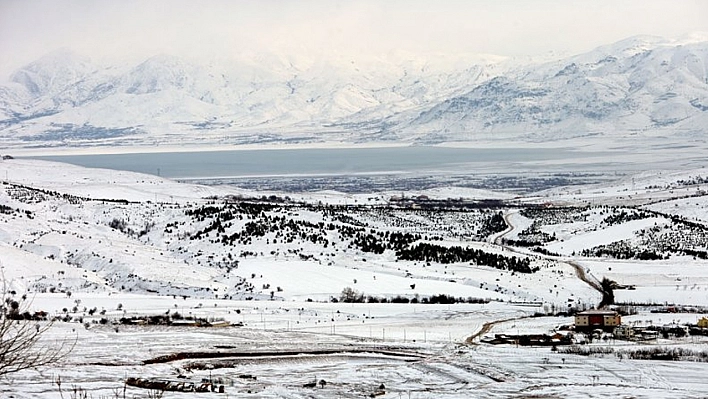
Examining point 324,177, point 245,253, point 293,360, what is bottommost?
point 293,360

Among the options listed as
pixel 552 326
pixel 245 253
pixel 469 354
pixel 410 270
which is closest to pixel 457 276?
pixel 410 270

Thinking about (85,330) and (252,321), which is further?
(252,321)

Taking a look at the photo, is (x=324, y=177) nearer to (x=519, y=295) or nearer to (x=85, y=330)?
(x=519, y=295)

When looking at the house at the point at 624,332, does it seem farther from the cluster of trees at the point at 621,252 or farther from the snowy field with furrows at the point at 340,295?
the cluster of trees at the point at 621,252

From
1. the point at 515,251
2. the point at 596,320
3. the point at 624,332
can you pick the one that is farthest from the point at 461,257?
the point at 624,332

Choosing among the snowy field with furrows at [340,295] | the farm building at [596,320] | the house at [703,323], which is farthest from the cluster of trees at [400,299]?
the house at [703,323]

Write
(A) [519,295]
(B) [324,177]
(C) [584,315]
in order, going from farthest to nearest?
(B) [324,177] < (A) [519,295] < (C) [584,315]

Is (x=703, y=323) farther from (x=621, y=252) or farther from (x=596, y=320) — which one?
(x=621, y=252)
